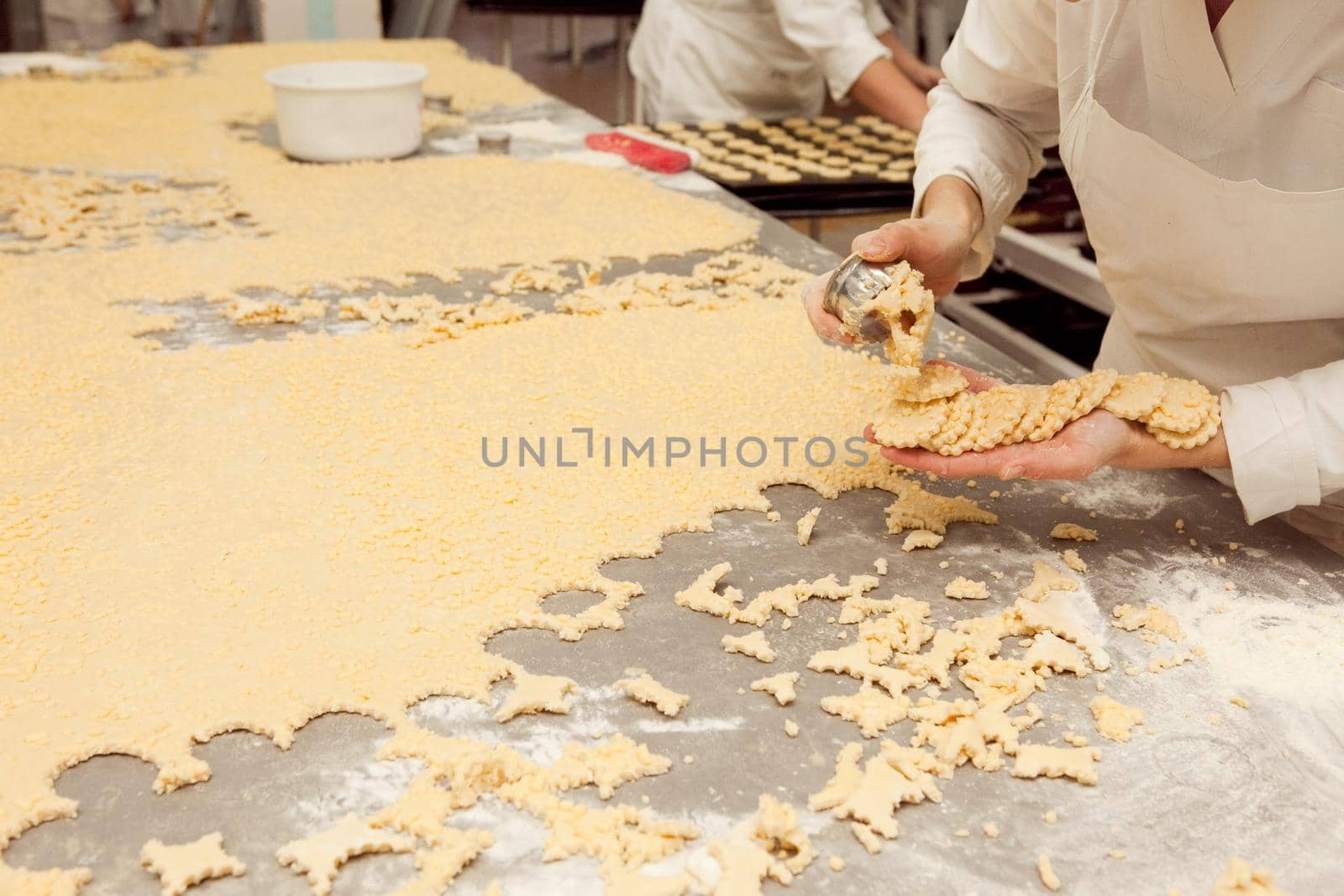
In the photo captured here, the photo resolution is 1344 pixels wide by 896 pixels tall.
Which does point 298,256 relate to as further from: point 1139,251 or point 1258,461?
point 1258,461

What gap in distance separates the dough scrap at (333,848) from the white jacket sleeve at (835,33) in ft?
9.09

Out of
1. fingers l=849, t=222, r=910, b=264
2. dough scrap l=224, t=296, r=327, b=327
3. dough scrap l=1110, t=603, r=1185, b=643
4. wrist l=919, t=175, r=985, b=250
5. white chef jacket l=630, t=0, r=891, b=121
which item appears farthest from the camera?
white chef jacket l=630, t=0, r=891, b=121

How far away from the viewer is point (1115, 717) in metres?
1.05

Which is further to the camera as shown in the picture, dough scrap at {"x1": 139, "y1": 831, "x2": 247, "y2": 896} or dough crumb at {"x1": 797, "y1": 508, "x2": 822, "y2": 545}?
dough crumb at {"x1": 797, "y1": 508, "x2": 822, "y2": 545}

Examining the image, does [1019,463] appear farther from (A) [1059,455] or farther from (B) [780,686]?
(B) [780,686]

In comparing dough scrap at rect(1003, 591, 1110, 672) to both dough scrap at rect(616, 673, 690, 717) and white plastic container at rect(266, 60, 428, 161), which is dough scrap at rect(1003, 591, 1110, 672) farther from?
white plastic container at rect(266, 60, 428, 161)

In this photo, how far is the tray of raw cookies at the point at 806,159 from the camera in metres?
2.88

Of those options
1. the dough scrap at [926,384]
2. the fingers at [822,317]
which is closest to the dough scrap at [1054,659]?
the dough scrap at [926,384]

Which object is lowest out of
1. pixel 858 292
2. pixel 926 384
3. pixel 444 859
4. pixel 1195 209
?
pixel 444 859

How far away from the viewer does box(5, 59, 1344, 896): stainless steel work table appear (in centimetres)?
90

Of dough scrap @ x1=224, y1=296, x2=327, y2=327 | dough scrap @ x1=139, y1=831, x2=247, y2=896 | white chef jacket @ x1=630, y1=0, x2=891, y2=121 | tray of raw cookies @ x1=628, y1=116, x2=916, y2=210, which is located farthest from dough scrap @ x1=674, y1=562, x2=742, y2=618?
white chef jacket @ x1=630, y1=0, x2=891, y2=121

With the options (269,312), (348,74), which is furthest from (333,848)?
(348,74)

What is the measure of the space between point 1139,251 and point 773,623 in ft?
2.55

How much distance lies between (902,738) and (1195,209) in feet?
2.65
